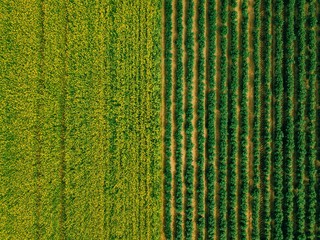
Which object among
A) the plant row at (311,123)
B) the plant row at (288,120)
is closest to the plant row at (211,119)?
the plant row at (288,120)

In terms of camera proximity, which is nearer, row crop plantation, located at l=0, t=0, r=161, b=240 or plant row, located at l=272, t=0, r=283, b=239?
row crop plantation, located at l=0, t=0, r=161, b=240

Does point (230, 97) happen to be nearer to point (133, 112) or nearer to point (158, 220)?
point (133, 112)

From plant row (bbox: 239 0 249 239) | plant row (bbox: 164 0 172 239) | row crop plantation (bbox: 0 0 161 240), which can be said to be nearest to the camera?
row crop plantation (bbox: 0 0 161 240)

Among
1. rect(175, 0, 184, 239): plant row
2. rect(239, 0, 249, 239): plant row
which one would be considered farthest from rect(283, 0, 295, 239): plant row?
rect(175, 0, 184, 239): plant row

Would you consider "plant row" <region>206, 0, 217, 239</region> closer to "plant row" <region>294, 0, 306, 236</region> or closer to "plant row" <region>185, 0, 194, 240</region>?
"plant row" <region>185, 0, 194, 240</region>

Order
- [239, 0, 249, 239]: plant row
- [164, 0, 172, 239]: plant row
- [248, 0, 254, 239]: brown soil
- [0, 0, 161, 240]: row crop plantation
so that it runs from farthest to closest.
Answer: [248, 0, 254, 239]: brown soil < [164, 0, 172, 239]: plant row < [239, 0, 249, 239]: plant row < [0, 0, 161, 240]: row crop plantation

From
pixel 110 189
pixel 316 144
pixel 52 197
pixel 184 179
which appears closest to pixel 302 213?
pixel 316 144

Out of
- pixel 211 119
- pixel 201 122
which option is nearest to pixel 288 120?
pixel 211 119

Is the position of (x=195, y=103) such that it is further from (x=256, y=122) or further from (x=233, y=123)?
(x=256, y=122)
